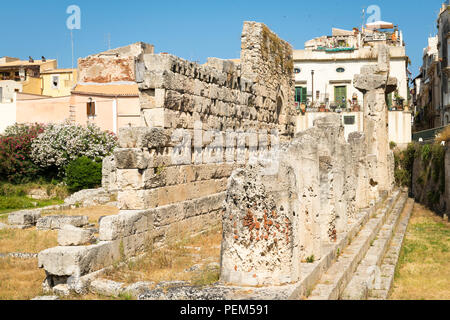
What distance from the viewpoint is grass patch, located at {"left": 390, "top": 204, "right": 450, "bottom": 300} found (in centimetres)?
718

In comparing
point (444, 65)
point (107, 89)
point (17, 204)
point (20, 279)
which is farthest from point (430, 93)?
point (20, 279)

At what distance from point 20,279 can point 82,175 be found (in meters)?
15.5

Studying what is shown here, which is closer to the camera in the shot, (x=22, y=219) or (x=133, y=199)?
(x=133, y=199)

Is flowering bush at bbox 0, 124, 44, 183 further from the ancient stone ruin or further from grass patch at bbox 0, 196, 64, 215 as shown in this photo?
the ancient stone ruin

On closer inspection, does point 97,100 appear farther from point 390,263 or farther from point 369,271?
point 369,271

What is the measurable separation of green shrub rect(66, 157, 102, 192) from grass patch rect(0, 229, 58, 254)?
943cm

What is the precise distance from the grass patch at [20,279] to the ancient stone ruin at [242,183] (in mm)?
364

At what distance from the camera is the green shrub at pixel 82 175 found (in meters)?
22.7

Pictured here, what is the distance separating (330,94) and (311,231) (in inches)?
1169

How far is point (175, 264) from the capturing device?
25.1 ft

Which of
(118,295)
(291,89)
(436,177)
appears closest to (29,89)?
(291,89)

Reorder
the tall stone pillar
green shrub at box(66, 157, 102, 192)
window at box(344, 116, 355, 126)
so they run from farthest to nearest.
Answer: window at box(344, 116, 355, 126)
green shrub at box(66, 157, 102, 192)
the tall stone pillar

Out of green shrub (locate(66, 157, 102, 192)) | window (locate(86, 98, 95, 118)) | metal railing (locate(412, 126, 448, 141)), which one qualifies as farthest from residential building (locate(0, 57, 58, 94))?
metal railing (locate(412, 126, 448, 141))

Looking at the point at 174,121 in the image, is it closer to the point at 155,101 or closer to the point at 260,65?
the point at 155,101
